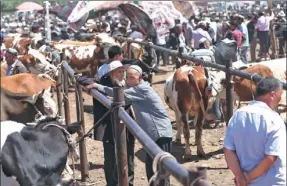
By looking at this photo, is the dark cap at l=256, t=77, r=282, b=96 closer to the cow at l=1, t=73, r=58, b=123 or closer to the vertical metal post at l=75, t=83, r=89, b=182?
the cow at l=1, t=73, r=58, b=123

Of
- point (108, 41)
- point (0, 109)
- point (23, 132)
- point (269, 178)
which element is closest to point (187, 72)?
point (269, 178)

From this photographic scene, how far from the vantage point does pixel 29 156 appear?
3072 millimetres

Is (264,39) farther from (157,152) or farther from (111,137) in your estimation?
(157,152)

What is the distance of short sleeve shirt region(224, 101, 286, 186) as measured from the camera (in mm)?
4312

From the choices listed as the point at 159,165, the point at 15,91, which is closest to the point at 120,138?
the point at 159,165

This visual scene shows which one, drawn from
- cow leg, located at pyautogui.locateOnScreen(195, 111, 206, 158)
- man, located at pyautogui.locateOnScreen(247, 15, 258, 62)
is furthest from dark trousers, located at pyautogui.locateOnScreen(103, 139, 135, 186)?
man, located at pyautogui.locateOnScreen(247, 15, 258, 62)

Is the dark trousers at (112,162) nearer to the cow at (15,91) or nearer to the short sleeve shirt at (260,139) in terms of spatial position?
the short sleeve shirt at (260,139)

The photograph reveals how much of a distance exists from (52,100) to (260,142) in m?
2.66

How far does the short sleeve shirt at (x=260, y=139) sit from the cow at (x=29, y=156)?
61.7 inches

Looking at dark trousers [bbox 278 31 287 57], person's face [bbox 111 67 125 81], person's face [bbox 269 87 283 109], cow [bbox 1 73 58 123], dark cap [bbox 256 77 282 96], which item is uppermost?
cow [bbox 1 73 58 123]

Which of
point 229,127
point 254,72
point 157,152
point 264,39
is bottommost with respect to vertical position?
point 264,39

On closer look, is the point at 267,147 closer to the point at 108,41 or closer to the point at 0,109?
the point at 0,109

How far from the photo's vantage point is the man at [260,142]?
14.2ft

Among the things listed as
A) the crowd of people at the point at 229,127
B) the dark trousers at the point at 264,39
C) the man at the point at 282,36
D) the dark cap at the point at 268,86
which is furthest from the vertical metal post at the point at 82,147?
the man at the point at 282,36
